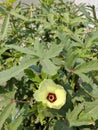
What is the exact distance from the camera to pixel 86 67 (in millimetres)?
815

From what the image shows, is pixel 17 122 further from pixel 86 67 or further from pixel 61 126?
pixel 86 67

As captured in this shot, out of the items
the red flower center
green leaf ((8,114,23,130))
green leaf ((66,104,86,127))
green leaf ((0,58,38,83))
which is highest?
green leaf ((0,58,38,83))

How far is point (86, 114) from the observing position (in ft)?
2.66

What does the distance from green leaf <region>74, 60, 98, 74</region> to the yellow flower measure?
7 cm

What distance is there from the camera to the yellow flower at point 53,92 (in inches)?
30.2

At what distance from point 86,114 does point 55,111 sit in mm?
77

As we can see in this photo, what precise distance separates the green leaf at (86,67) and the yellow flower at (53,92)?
0.07m

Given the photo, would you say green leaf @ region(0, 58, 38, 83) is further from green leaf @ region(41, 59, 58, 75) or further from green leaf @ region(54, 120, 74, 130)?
green leaf @ region(54, 120, 74, 130)

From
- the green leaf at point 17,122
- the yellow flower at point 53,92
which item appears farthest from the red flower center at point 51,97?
the green leaf at point 17,122

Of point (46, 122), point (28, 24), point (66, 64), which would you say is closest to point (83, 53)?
point (66, 64)

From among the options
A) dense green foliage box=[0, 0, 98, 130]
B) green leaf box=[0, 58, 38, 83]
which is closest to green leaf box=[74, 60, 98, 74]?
dense green foliage box=[0, 0, 98, 130]

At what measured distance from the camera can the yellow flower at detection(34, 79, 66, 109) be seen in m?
0.77

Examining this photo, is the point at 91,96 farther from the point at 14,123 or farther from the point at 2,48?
the point at 2,48

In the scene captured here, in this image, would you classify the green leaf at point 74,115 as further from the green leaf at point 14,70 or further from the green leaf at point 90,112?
the green leaf at point 14,70
